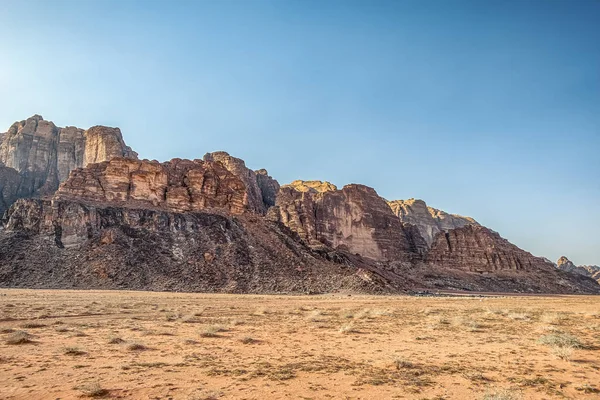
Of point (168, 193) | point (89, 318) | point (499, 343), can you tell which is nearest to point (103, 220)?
point (168, 193)

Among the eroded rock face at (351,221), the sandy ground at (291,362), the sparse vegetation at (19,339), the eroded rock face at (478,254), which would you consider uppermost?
the eroded rock face at (351,221)

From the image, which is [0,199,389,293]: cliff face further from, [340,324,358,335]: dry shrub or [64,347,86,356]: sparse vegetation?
[64,347,86,356]: sparse vegetation

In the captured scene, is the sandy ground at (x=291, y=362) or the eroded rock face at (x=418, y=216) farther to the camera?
the eroded rock face at (x=418, y=216)

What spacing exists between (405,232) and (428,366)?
132 meters

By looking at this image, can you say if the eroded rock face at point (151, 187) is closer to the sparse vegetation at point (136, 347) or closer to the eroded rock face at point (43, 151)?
the eroded rock face at point (43, 151)

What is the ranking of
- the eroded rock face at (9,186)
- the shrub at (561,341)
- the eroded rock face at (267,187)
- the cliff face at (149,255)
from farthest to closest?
the eroded rock face at (267,187) < the eroded rock face at (9,186) < the cliff face at (149,255) < the shrub at (561,341)

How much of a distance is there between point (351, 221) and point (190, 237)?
2705 inches

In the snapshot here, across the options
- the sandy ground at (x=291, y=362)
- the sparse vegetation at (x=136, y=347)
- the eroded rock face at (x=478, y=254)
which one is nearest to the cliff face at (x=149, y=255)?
the sandy ground at (x=291, y=362)

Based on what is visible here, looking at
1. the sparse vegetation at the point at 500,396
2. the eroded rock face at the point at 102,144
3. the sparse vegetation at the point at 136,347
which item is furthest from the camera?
the eroded rock face at the point at 102,144

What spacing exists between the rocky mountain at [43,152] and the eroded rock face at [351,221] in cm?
5093

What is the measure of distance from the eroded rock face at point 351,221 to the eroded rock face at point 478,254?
9.05 metres

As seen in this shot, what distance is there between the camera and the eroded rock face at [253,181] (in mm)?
128125

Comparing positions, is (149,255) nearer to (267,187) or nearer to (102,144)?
(102,144)

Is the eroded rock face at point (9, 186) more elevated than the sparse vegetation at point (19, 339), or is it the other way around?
the eroded rock face at point (9, 186)
